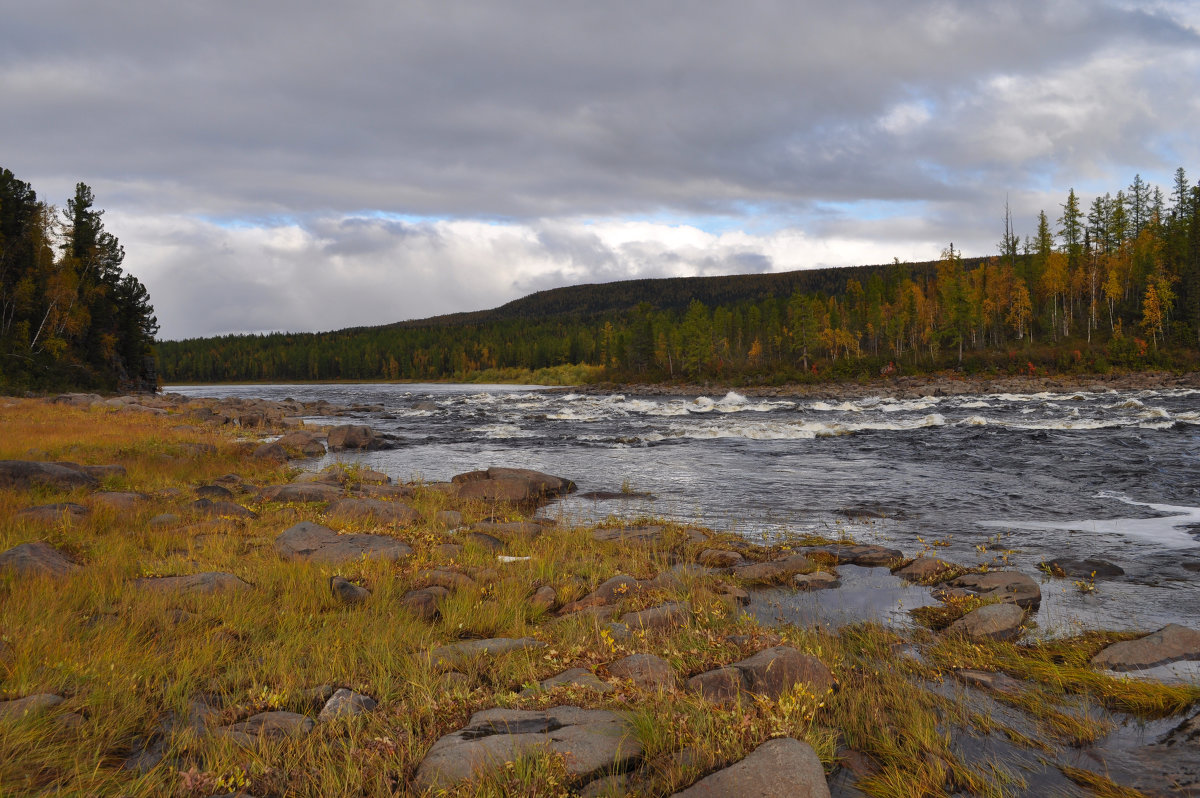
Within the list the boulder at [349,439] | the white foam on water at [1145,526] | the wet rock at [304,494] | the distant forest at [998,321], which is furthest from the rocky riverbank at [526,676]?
the distant forest at [998,321]

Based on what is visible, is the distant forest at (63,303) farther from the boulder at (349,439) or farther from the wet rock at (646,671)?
the wet rock at (646,671)

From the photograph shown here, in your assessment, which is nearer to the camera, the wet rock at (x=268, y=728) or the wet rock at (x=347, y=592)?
the wet rock at (x=268, y=728)

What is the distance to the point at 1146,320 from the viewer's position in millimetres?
66188

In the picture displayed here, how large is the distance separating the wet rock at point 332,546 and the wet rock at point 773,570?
4.72m

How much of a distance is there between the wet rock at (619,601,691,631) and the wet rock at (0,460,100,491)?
11719 mm

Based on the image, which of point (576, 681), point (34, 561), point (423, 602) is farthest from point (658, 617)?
point (34, 561)

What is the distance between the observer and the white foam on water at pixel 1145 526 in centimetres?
1027

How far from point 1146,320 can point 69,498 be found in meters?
87.5

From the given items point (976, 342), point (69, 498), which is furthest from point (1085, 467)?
point (976, 342)

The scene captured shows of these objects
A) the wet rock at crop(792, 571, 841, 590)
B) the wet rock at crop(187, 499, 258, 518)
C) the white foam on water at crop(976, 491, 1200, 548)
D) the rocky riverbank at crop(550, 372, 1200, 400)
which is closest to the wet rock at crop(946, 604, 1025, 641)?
the wet rock at crop(792, 571, 841, 590)

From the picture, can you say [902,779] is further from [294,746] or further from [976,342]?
[976,342]

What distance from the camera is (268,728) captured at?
3969 mm

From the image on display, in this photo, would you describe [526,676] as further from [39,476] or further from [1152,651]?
[39,476]

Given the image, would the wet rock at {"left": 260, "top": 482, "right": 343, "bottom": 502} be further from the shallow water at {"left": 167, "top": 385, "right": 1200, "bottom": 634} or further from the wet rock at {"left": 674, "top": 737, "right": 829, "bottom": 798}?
the wet rock at {"left": 674, "top": 737, "right": 829, "bottom": 798}
